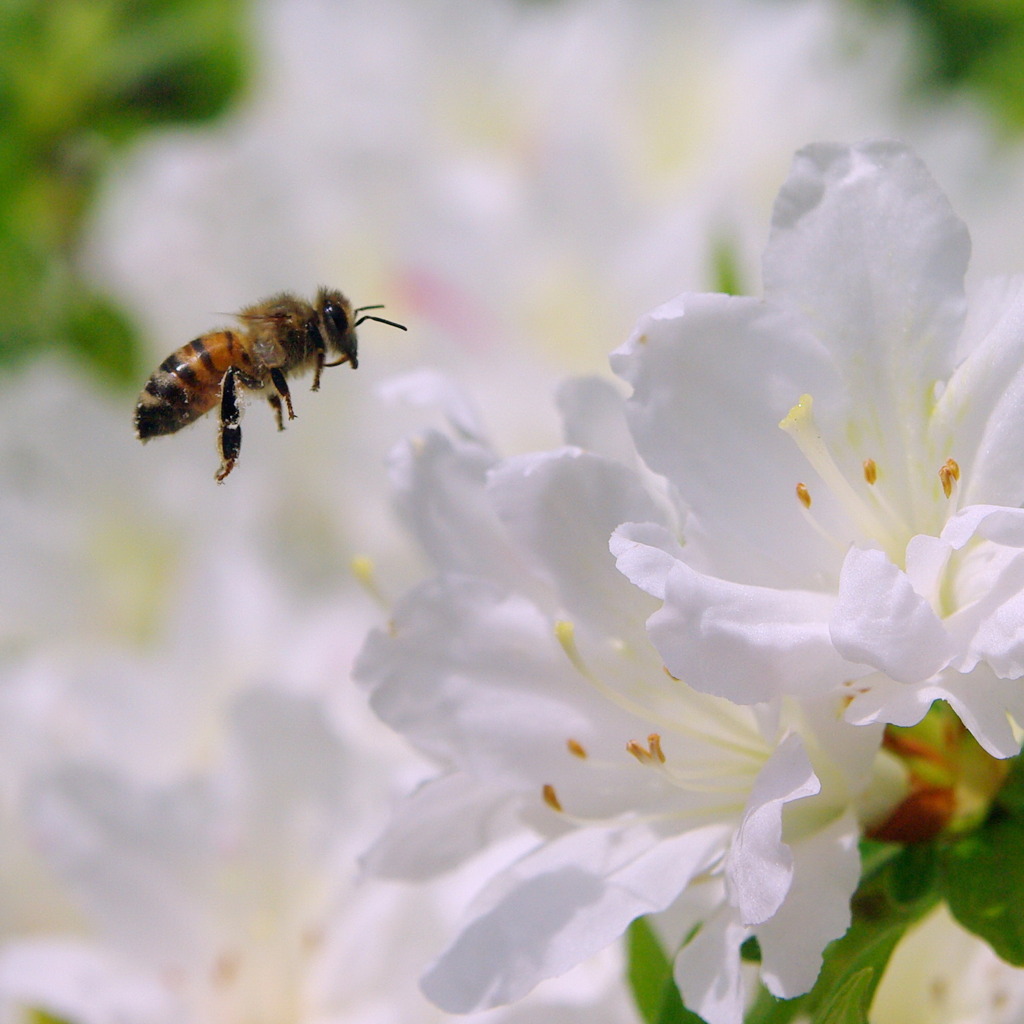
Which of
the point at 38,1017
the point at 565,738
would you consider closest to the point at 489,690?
the point at 565,738

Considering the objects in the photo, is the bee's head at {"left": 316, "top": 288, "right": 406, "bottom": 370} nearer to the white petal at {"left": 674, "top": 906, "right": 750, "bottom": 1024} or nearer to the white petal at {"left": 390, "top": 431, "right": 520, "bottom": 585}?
the white petal at {"left": 390, "top": 431, "right": 520, "bottom": 585}

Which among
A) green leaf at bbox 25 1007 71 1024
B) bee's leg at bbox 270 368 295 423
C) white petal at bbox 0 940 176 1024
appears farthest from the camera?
green leaf at bbox 25 1007 71 1024

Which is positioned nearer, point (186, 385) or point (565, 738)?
point (565, 738)

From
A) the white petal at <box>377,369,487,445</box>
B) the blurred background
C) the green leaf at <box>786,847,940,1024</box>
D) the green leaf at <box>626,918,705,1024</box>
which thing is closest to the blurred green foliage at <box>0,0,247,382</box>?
the blurred background

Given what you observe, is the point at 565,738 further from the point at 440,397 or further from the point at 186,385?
→ the point at 186,385

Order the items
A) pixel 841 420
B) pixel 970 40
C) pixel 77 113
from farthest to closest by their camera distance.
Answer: pixel 970 40, pixel 77 113, pixel 841 420

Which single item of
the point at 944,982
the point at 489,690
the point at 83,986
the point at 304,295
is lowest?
the point at 83,986
